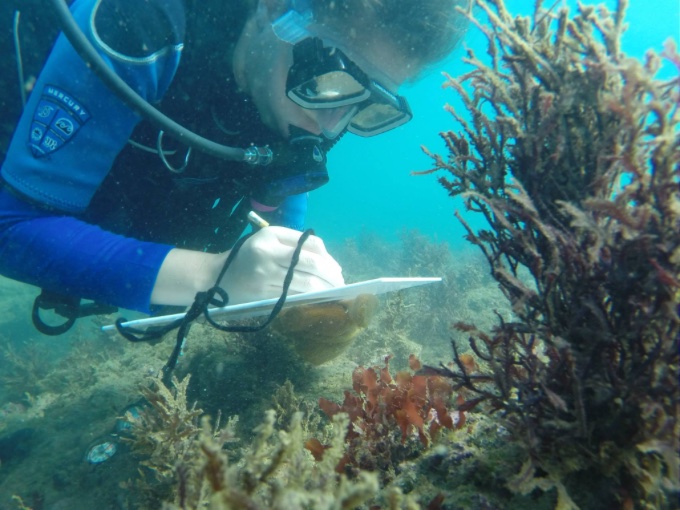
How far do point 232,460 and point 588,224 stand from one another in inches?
93.4

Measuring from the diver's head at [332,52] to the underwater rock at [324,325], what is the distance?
1.30m

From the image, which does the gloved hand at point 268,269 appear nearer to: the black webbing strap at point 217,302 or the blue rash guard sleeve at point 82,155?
the black webbing strap at point 217,302

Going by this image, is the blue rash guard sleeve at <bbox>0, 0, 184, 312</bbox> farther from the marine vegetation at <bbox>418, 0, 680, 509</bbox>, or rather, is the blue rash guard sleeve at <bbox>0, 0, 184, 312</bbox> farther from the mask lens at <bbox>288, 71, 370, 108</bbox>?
the marine vegetation at <bbox>418, 0, 680, 509</bbox>

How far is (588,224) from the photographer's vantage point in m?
1.04

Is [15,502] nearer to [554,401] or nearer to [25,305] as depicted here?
[554,401]

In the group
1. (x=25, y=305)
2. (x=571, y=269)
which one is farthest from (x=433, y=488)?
(x=25, y=305)

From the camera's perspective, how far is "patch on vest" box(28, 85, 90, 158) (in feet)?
5.97

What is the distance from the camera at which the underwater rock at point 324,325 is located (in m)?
2.40

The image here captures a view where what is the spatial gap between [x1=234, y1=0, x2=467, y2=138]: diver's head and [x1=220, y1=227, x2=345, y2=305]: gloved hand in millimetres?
978

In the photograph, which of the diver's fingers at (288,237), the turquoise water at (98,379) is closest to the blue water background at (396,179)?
the turquoise water at (98,379)

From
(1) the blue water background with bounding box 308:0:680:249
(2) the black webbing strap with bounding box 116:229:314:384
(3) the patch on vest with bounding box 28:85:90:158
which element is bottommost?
(2) the black webbing strap with bounding box 116:229:314:384

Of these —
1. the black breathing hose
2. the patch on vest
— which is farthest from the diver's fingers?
the patch on vest

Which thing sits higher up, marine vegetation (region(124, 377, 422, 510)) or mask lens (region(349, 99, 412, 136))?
mask lens (region(349, 99, 412, 136))

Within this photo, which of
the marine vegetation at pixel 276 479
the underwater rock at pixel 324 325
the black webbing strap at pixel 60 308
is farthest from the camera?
the black webbing strap at pixel 60 308
